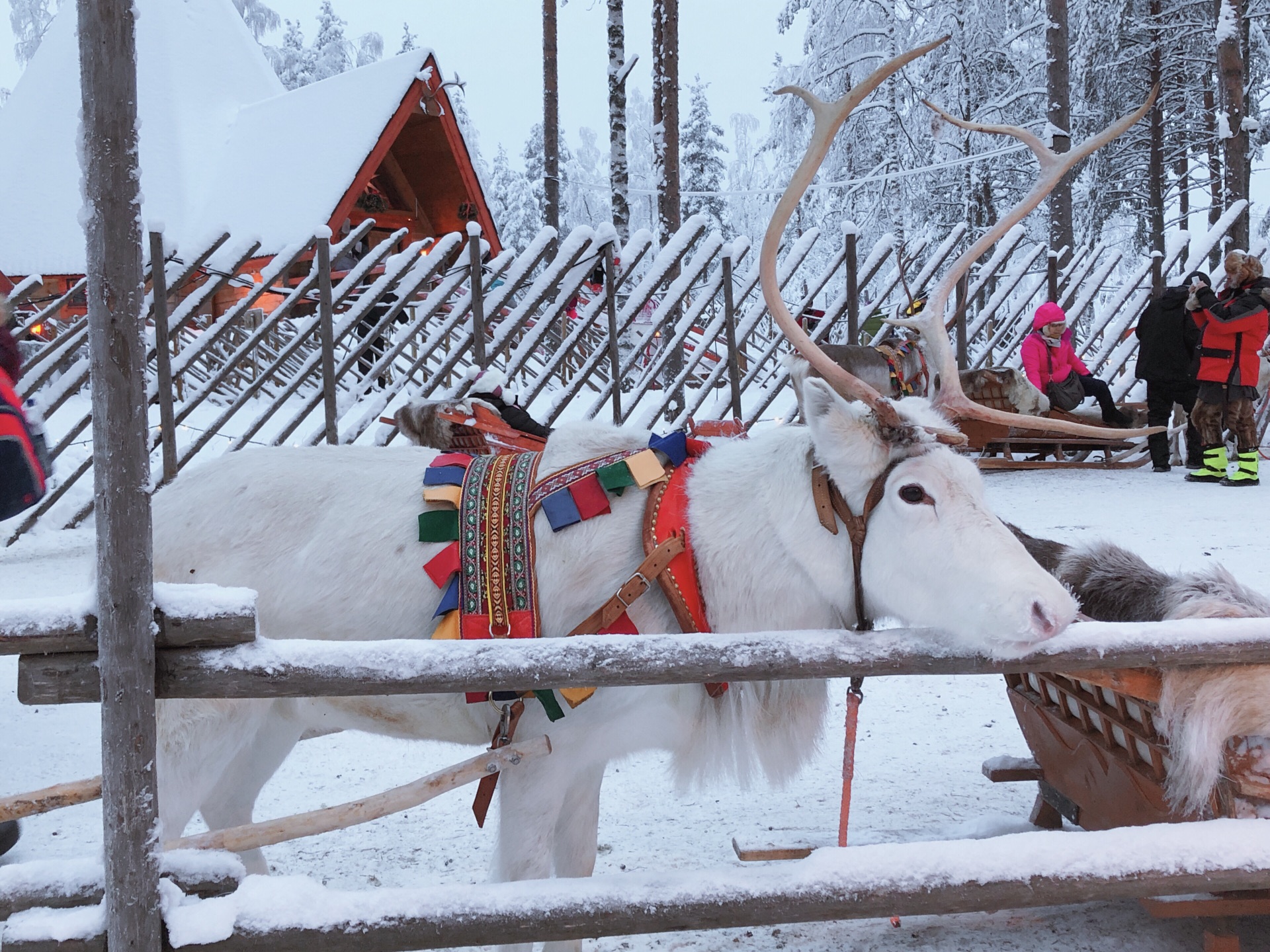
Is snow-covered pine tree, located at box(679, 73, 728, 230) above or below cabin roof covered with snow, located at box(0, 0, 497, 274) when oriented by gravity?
above

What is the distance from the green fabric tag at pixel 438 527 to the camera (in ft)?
7.25

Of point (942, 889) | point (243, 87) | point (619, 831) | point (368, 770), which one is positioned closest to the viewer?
point (942, 889)

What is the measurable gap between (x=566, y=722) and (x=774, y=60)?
25986 mm

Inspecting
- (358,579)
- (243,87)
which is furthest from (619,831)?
(243,87)

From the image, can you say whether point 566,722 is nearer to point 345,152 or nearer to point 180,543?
point 180,543

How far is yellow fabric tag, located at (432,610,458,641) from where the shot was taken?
2119 mm

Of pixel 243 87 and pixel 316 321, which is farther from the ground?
pixel 243 87

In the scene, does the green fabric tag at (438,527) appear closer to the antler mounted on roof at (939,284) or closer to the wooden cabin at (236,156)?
the antler mounted on roof at (939,284)

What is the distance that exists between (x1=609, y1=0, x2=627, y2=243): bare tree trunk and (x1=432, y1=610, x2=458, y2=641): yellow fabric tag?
Result: 8997 mm

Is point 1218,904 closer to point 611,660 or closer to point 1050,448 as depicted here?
point 611,660

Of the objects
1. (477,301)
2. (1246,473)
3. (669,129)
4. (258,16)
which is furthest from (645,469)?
(258,16)

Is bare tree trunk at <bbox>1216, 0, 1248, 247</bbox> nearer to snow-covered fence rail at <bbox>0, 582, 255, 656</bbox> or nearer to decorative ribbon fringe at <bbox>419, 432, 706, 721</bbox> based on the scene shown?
decorative ribbon fringe at <bbox>419, 432, 706, 721</bbox>

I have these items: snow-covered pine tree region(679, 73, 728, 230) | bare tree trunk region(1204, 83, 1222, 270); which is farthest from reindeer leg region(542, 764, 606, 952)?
snow-covered pine tree region(679, 73, 728, 230)

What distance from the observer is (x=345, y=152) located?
13219 millimetres
